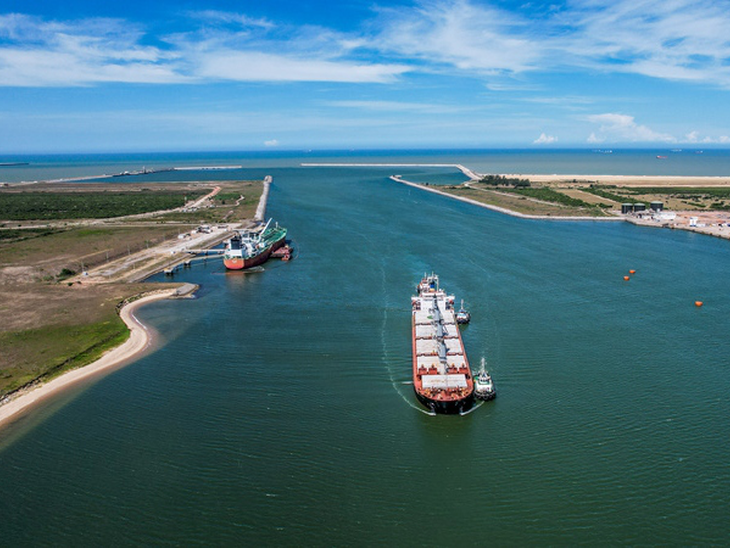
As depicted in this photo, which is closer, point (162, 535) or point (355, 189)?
point (162, 535)

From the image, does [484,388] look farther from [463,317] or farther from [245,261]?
[245,261]

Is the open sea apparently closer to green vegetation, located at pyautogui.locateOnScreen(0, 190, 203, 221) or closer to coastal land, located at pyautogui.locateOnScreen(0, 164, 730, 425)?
coastal land, located at pyautogui.locateOnScreen(0, 164, 730, 425)

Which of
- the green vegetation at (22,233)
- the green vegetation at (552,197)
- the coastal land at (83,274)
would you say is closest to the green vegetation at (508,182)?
the green vegetation at (552,197)

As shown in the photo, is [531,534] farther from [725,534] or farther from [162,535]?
[162,535]

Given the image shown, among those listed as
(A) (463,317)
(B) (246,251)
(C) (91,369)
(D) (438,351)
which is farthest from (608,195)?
(C) (91,369)

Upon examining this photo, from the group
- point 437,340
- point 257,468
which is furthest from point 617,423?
point 257,468

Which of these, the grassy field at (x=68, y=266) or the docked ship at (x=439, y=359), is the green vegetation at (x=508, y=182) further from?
the docked ship at (x=439, y=359)

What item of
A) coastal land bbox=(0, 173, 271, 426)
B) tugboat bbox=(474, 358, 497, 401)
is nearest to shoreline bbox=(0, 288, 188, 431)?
coastal land bbox=(0, 173, 271, 426)
